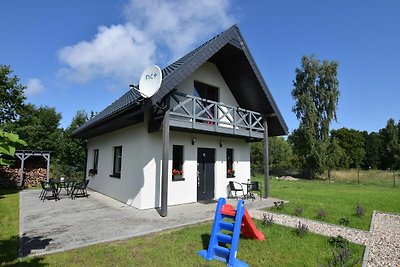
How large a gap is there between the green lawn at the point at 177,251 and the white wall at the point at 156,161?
3.02 metres

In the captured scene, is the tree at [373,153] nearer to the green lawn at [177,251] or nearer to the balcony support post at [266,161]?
the balcony support post at [266,161]

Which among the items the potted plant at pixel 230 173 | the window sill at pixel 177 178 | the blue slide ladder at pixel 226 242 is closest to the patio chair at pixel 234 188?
the potted plant at pixel 230 173

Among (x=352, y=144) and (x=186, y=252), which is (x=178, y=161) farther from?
(x=352, y=144)

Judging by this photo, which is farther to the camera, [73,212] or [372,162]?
[372,162]

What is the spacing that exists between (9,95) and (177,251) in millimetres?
21717

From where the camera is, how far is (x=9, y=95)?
19.4 m

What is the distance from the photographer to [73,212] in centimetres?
755

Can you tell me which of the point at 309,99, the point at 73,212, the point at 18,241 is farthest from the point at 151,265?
the point at 309,99

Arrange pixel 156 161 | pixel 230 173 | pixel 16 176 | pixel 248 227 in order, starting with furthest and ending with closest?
1. pixel 16 176
2. pixel 230 173
3. pixel 156 161
4. pixel 248 227

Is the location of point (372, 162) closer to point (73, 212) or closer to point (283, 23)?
point (283, 23)

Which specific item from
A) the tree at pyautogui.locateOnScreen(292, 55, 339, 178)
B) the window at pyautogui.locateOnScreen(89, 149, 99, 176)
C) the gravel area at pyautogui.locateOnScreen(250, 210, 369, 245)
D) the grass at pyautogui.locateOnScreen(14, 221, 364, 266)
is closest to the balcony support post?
the gravel area at pyautogui.locateOnScreen(250, 210, 369, 245)

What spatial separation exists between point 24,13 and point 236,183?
33.4 feet

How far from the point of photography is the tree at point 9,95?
19.2m

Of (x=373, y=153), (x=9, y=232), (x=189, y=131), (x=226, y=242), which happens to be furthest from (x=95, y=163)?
(x=373, y=153)
